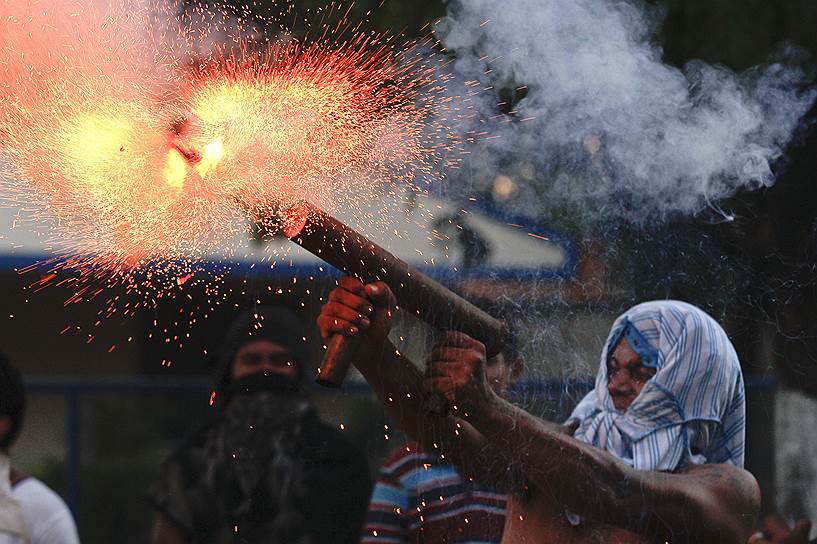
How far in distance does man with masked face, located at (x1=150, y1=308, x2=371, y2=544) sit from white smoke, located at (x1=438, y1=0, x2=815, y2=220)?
726mm

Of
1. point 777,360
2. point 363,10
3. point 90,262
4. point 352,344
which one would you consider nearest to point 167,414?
point 90,262

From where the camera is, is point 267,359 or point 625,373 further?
point 267,359

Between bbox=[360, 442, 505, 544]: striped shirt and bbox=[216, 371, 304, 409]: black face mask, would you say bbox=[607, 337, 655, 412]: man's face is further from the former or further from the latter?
bbox=[216, 371, 304, 409]: black face mask

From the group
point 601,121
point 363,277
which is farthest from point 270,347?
point 601,121

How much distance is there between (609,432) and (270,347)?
3.01 feet

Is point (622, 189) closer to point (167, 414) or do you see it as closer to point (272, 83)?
point (272, 83)

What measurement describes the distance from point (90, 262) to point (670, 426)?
58.0 inches

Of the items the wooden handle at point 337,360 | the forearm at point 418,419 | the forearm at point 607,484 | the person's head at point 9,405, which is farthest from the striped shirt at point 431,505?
the person's head at point 9,405

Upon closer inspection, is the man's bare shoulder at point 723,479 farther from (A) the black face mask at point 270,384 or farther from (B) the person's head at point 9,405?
(B) the person's head at point 9,405

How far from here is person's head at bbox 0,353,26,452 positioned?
2.67m

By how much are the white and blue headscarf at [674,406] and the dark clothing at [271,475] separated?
0.68 meters

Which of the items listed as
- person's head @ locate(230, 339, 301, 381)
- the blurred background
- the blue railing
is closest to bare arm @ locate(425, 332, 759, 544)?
the blurred background

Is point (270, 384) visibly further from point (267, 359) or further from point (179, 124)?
point (179, 124)

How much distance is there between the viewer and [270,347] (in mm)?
2768
